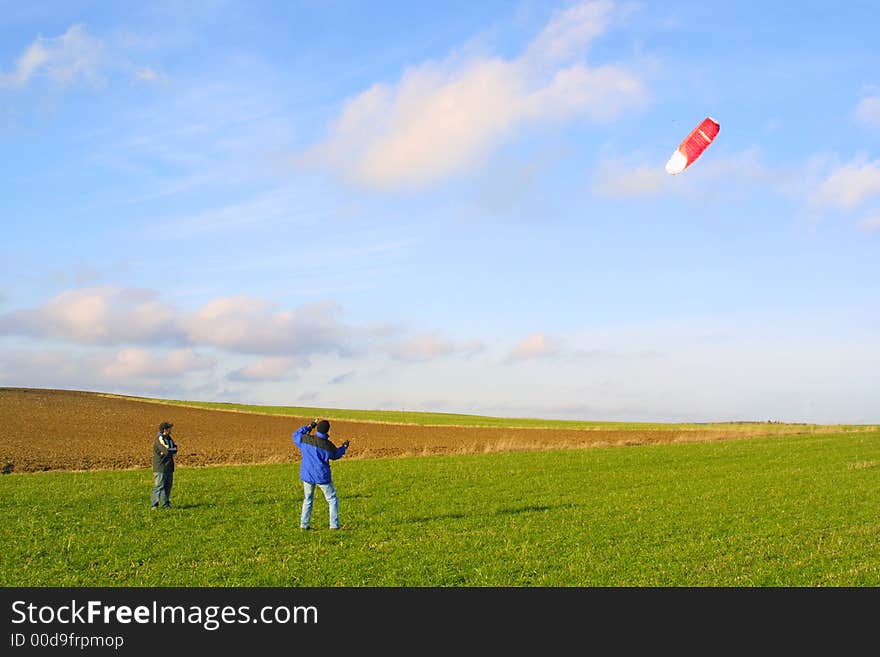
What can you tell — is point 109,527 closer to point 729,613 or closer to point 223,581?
point 223,581

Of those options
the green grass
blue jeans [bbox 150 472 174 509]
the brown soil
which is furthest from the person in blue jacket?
the brown soil

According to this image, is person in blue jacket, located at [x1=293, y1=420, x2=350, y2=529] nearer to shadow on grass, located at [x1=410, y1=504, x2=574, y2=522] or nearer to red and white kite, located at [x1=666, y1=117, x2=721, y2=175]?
shadow on grass, located at [x1=410, y1=504, x2=574, y2=522]

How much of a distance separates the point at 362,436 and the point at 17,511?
4453 centimetres

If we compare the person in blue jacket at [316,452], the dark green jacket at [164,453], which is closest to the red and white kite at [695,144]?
the person in blue jacket at [316,452]

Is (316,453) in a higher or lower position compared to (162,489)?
higher

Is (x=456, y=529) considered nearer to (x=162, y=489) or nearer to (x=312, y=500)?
(x=312, y=500)

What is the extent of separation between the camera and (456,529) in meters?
20.9

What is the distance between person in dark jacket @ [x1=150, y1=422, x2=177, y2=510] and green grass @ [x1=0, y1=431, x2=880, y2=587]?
2.11 feet

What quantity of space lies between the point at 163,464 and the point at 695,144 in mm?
18455

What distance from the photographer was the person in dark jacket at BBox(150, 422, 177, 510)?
78.5ft

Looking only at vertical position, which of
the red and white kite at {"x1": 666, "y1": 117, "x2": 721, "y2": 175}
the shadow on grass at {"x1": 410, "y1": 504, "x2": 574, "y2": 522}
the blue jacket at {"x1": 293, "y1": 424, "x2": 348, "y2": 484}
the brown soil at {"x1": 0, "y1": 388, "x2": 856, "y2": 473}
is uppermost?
the red and white kite at {"x1": 666, "y1": 117, "x2": 721, "y2": 175}

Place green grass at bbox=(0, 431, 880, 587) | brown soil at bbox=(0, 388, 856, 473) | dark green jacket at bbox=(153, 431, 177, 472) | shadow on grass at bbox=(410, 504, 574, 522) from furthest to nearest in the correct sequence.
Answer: brown soil at bbox=(0, 388, 856, 473)
dark green jacket at bbox=(153, 431, 177, 472)
shadow on grass at bbox=(410, 504, 574, 522)
green grass at bbox=(0, 431, 880, 587)

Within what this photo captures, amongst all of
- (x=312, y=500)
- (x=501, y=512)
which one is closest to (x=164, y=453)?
(x=312, y=500)

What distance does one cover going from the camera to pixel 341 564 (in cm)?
1603
